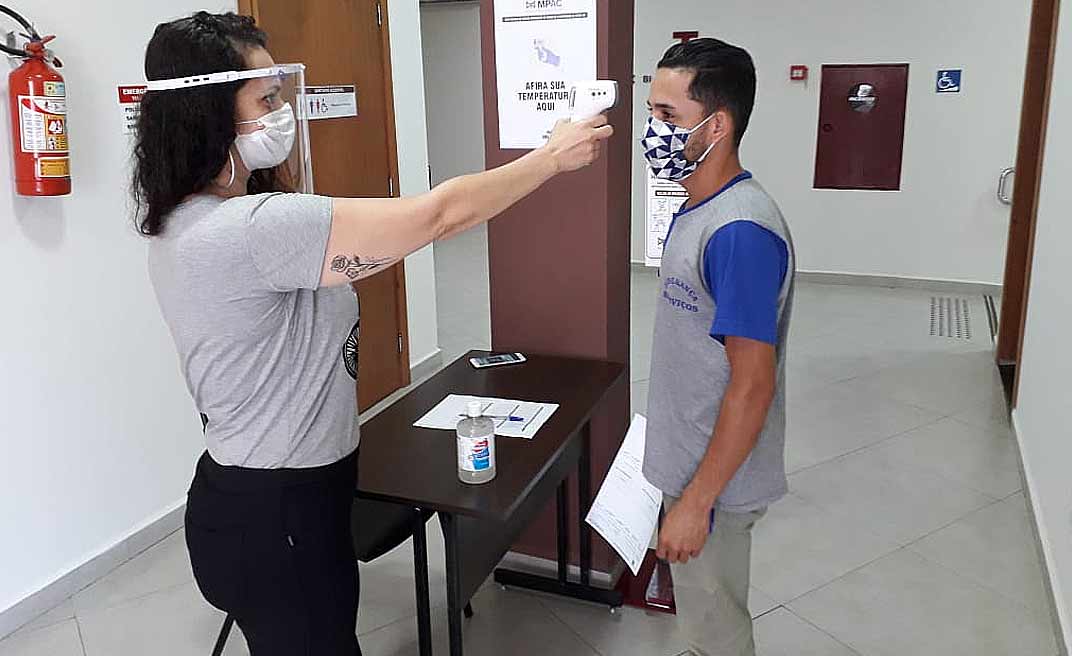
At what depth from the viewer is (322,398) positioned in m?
1.54

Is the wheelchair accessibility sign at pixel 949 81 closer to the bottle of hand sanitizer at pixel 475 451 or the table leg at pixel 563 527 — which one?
the table leg at pixel 563 527

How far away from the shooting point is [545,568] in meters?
2.91

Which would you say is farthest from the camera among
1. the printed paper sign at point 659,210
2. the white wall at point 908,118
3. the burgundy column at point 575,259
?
the white wall at point 908,118

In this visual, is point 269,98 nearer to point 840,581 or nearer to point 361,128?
point 840,581

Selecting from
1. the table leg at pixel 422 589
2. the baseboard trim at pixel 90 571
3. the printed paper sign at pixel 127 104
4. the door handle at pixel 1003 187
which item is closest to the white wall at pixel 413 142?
the printed paper sign at pixel 127 104

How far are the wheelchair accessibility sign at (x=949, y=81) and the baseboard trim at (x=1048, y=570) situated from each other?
3467 mm

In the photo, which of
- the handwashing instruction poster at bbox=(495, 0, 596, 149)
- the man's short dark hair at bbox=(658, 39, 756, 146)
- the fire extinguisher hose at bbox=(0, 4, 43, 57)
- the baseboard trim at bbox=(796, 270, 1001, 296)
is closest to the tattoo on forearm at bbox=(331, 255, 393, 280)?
the man's short dark hair at bbox=(658, 39, 756, 146)

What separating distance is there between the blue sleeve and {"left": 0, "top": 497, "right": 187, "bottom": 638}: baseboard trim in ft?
7.78

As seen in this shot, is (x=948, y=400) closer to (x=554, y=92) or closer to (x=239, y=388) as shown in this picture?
(x=554, y=92)

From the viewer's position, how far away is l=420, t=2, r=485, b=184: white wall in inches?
384

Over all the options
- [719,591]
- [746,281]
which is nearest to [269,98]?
[746,281]

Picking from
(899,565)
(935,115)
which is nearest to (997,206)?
(935,115)

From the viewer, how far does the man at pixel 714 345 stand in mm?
1493

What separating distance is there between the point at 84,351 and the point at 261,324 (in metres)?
1.76
